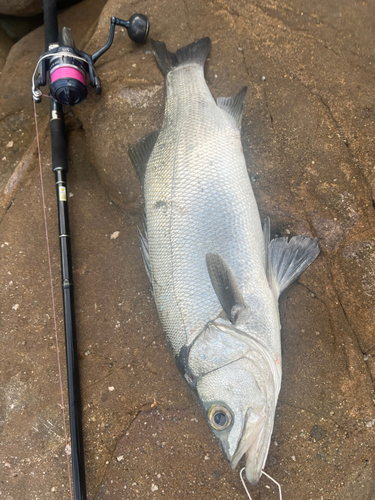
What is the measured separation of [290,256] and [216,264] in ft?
2.09

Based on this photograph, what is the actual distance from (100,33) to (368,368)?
3559mm

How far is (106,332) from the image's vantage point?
2.68 metres

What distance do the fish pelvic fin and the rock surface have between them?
12 cm

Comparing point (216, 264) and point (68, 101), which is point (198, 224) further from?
point (68, 101)

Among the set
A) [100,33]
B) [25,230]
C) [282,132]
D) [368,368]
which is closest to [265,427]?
[368,368]

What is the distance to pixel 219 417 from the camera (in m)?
1.93

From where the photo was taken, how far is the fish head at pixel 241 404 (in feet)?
6.12

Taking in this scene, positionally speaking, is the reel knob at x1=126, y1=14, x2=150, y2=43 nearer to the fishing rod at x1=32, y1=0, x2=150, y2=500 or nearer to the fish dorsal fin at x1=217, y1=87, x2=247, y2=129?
the fishing rod at x1=32, y1=0, x2=150, y2=500

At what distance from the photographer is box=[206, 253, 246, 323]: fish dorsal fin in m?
2.01

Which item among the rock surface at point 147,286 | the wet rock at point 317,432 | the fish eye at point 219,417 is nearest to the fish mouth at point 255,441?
the fish eye at point 219,417

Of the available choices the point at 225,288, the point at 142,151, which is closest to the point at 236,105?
the point at 142,151

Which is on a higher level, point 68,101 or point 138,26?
point 138,26

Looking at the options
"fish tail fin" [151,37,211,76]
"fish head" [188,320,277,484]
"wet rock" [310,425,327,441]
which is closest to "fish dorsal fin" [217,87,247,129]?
"fish tail fin" [151,37,211,76]

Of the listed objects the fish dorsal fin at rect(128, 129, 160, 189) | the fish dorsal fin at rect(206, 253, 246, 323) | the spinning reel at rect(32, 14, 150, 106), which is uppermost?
the spinning reel at rect(32, 14, 150, 106)
